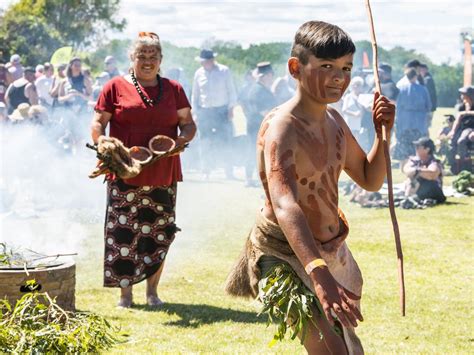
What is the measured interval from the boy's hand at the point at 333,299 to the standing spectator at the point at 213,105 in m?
12.6

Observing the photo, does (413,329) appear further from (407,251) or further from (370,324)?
(407,251)

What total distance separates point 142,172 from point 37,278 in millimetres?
1261

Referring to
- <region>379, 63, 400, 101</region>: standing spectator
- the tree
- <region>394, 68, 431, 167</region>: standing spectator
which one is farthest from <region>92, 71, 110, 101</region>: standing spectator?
the tree

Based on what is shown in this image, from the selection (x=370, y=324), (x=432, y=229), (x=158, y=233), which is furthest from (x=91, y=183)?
(x=370, y=324)

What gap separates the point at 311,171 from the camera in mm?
3924

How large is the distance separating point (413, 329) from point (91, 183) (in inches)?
346

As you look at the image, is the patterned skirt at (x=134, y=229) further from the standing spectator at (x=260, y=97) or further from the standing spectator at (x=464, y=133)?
the standing spectator at (x=464, y=133)

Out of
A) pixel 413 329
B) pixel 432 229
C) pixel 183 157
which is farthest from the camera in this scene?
pixel 183 157

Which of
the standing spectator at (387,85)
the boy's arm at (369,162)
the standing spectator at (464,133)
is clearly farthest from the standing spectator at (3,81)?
the boy's arm at (369,162)

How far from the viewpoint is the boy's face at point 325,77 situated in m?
3.80

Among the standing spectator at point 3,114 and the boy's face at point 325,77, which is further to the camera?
the standing spectator at point 3,114

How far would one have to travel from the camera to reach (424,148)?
12.9 meters

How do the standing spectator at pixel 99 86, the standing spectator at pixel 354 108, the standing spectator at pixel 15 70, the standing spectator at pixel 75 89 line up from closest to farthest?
the standing spectator at pixel 354 108 < the standing spectator at pixel 75 89 < the standing spectator at pixel 99 86 < the standing spectator at pixel 15 70

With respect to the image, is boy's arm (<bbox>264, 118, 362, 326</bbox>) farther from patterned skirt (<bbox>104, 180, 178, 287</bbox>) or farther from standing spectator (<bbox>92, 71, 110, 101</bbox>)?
standing spectator (<bbox>92, 71, 110, 101</bbox>)
